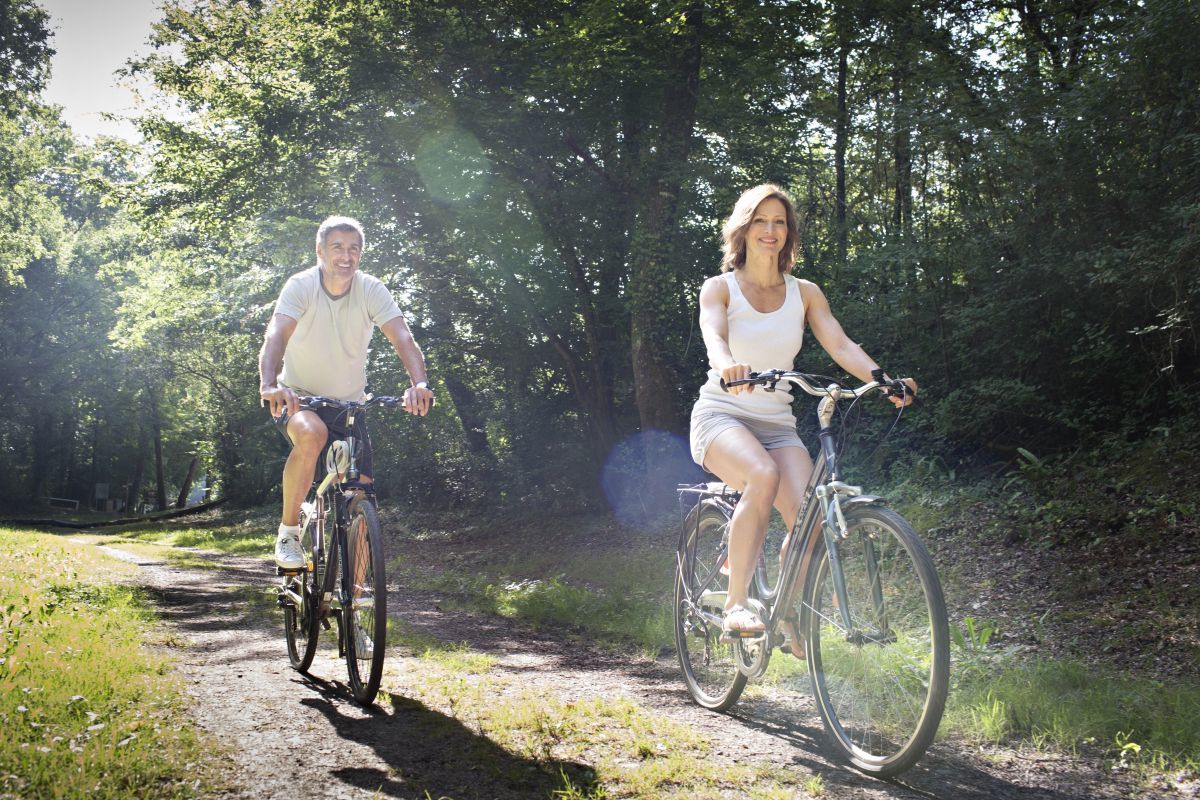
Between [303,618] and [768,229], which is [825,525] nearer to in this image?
[768,229]

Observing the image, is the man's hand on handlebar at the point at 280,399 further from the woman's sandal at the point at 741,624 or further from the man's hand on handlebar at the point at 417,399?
the woman's sandal at the point at 741,624

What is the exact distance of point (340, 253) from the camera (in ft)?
15.8

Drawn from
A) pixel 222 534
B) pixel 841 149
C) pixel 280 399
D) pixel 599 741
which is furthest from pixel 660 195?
pixel 222 534

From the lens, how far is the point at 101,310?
37.8m

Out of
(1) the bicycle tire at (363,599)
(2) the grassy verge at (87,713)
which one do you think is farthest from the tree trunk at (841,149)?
(2) the grassy verge at (87,713)

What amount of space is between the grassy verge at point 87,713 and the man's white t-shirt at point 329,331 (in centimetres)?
161

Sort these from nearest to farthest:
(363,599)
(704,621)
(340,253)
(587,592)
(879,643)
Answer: (879,643), (363,599), (704,621), (340,253), (587,592)

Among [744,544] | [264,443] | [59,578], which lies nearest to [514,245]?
[59,578]

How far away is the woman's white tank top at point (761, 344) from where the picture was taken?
427cm

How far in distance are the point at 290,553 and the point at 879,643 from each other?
10.1 ft

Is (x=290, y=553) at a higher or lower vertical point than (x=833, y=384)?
lower

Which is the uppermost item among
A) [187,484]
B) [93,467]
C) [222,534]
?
[93,467]

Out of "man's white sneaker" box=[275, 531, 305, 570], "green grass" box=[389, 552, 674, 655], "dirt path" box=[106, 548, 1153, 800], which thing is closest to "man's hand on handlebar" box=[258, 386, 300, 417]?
"man's white sneaker" box=[275, 531, 305, 570]

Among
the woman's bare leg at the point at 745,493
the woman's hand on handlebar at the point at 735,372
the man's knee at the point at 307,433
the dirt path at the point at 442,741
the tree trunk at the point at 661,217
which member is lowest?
the dirt path at the point at 442,741
